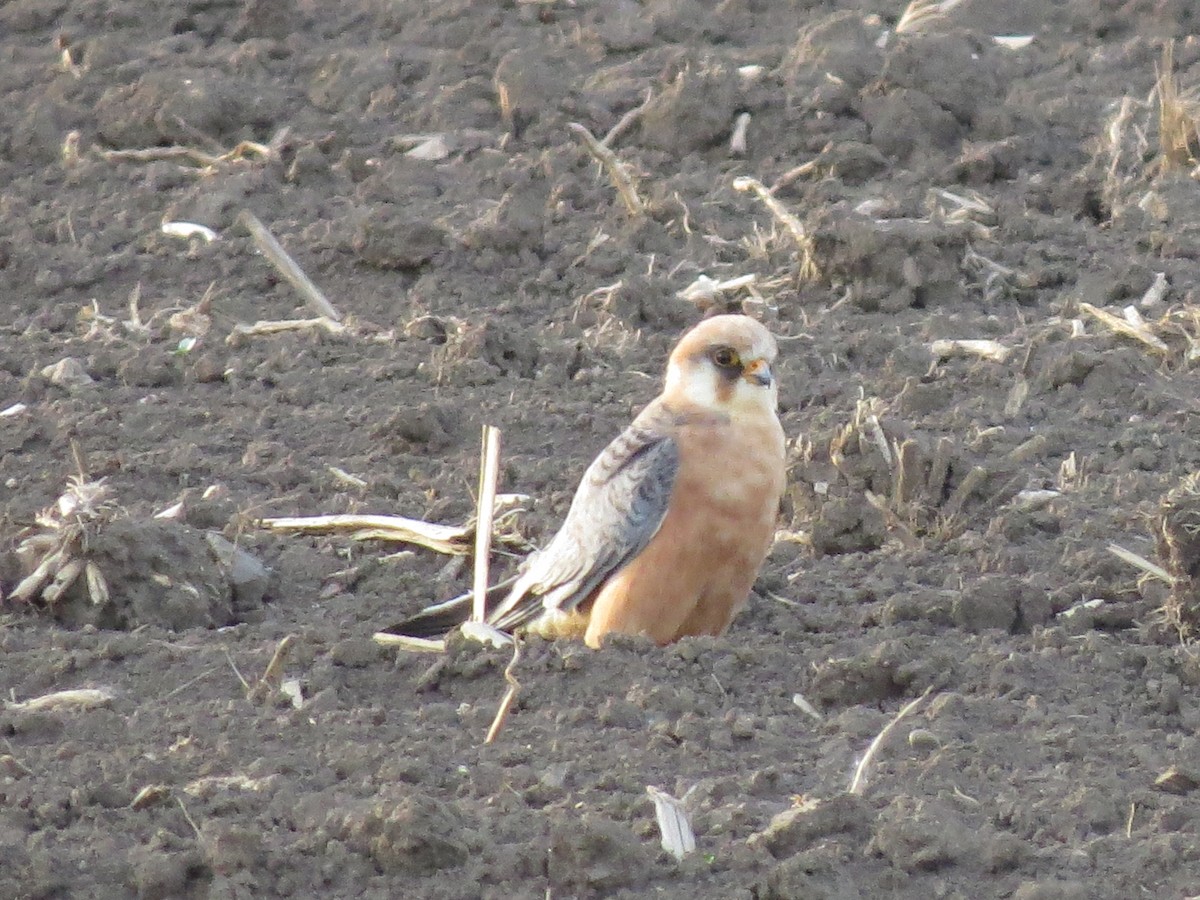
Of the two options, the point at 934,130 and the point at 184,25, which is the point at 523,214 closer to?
the point at 934,130

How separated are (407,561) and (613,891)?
2674mm

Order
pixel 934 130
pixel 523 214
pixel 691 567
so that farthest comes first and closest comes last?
pixel 934 130 < pixel 523 214 < pixel 691 567

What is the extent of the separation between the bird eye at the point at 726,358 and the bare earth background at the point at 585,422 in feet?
2.72

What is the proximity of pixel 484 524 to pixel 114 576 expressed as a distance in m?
1.18

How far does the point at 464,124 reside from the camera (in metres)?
11.0

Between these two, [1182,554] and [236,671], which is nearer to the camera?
[236,671]

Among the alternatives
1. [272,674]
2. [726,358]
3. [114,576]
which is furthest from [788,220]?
[272,674]

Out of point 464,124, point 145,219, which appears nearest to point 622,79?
point 464,124

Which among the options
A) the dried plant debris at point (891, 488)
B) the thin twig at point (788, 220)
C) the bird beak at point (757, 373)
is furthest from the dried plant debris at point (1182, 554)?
the thin twig at point (788, 220)

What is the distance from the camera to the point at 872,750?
528 cm

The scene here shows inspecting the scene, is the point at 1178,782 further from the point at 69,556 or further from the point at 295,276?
the point at 295,276

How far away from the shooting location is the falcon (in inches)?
259

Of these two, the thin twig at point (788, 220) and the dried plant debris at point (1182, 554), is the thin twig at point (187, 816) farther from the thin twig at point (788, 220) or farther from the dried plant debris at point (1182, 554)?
the thin twig at point (788, 220)

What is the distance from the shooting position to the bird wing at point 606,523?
668cm
